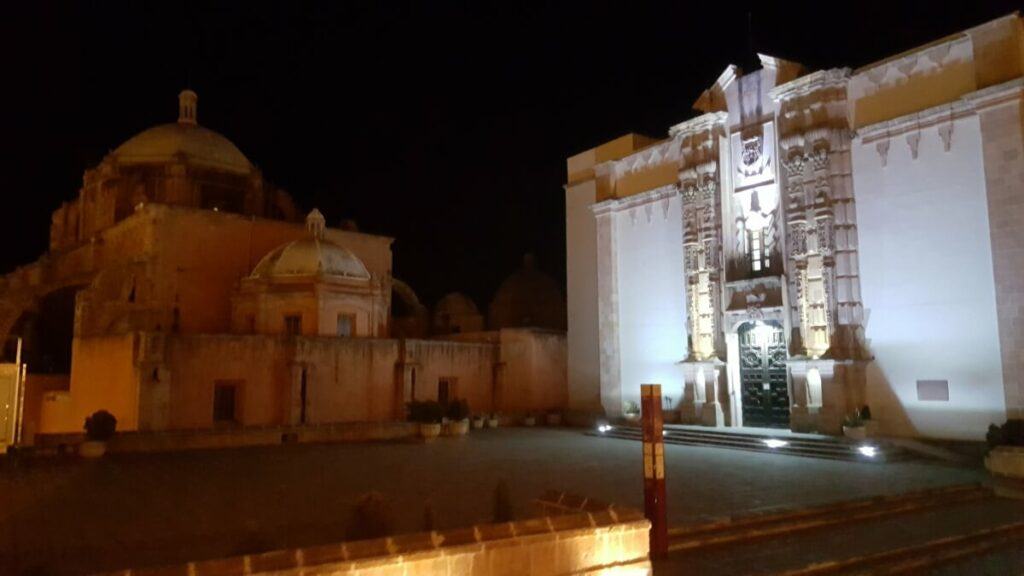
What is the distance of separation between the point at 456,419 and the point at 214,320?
1250 centimetres

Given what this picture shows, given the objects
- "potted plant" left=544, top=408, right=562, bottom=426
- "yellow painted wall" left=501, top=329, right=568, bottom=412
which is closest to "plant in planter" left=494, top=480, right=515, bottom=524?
"potted plant" left=544, top=408, right=562, bottom=426

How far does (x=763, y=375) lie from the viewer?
64.2ft

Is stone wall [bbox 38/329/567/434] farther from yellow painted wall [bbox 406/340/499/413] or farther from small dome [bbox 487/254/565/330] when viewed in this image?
small dome [bbox 487/254/565/330]

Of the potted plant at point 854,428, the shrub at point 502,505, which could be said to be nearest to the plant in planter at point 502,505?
the shrub at point 502,505

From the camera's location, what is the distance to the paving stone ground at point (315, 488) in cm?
768

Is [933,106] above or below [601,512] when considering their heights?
above

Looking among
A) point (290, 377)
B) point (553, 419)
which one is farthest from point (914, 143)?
point (290, 377)

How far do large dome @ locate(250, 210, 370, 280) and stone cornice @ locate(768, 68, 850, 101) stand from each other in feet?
54.1

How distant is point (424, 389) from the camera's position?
25453mm

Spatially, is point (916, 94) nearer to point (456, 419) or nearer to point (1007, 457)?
point (1007, 457)

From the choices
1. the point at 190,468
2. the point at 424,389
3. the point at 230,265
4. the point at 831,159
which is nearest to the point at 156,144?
the point at 230,265

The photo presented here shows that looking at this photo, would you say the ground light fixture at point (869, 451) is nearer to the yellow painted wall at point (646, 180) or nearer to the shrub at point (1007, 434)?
the shrub at point (1007, 434)

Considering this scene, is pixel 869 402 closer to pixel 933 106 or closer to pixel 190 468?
pixel 933 106

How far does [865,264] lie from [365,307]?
17.3 m
